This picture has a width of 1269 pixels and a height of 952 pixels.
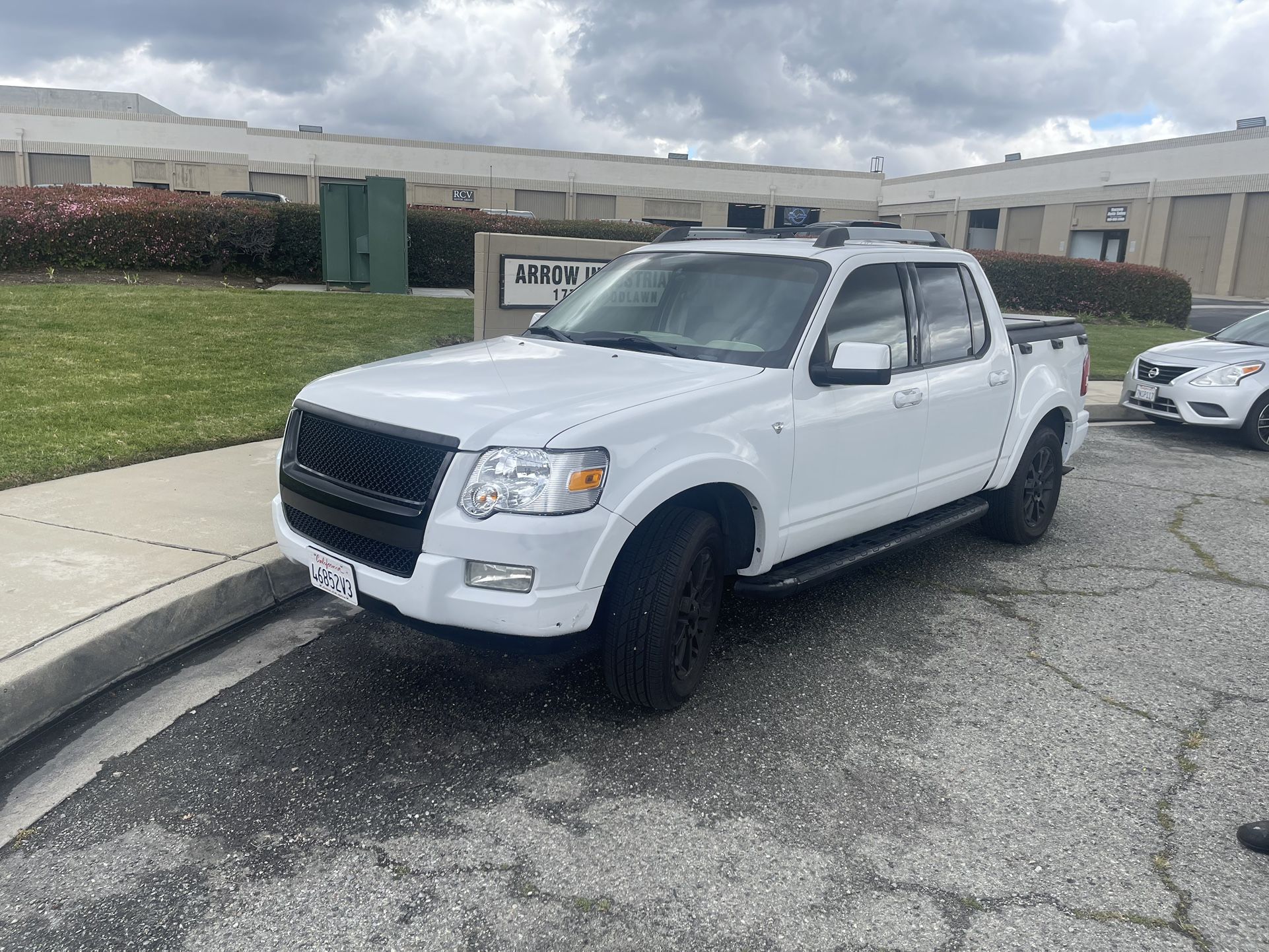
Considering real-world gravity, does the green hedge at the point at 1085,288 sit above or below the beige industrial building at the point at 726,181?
below

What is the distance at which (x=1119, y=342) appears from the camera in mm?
18219

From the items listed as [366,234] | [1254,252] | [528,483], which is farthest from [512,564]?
[1254,252]

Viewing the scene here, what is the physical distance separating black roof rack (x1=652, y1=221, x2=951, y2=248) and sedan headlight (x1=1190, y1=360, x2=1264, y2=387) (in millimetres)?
5718

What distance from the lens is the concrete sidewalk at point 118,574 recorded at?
3.79m

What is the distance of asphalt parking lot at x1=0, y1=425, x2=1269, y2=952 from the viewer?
2732 millimetres

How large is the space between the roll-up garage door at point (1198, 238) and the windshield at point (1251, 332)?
31893 millimetres

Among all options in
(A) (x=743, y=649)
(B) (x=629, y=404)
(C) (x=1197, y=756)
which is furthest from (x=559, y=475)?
(C) (x=1197, y=756)

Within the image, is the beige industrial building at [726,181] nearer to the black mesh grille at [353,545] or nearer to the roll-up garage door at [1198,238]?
the roll-up garage door at [1198,238]

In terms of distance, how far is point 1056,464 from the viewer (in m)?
6.38

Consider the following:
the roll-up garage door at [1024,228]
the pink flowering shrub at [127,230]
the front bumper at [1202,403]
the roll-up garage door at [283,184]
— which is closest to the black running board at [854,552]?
the front bumper at [1202,403]

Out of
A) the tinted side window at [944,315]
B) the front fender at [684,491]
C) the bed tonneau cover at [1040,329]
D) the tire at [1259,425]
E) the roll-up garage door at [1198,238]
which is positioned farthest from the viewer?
the roll-up garage door at [1198,238]

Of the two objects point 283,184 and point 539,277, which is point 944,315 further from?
point 283,184

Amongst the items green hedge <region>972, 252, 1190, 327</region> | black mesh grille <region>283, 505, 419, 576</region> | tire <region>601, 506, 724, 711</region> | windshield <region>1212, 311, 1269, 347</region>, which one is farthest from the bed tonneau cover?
green hedge <region>972, 252, 1190, 327</region>

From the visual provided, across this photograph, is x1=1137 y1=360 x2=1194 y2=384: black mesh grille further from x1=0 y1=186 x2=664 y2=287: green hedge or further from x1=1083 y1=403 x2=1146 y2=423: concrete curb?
x1=0 y1=186 x2=664 y2=287: green hedge
